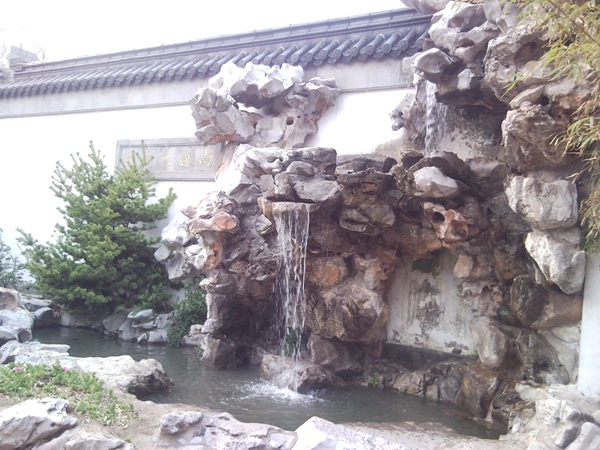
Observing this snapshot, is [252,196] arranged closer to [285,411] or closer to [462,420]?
[285,411]

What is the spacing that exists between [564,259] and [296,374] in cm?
337

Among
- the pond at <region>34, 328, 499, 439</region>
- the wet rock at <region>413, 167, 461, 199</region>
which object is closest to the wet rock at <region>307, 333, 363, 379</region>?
the pond at <region>34, 328, 499, 439</region>

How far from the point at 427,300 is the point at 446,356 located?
775mm

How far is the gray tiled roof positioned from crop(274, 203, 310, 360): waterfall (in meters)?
3.23

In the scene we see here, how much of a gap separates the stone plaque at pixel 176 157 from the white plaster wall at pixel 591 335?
21.7 feet

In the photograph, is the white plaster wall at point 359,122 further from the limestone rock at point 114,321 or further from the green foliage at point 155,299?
the limestone rock at point 114,321

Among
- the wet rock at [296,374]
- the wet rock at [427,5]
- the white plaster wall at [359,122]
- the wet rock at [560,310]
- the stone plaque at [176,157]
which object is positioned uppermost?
the wet rock at [427,5]

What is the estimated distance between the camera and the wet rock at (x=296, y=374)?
6.90 metres

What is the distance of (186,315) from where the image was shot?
381 inches

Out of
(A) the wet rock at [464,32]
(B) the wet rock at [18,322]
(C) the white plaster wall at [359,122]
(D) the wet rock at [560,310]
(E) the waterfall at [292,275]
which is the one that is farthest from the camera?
(C) the white plaster wall at [359,122]

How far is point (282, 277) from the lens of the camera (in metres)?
7.77

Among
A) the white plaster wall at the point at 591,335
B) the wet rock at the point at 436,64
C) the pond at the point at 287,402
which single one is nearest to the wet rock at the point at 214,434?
the pond at the point at 287,402

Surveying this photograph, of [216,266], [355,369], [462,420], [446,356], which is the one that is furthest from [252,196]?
[462,420]

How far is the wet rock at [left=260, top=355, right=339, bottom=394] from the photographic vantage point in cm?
690
